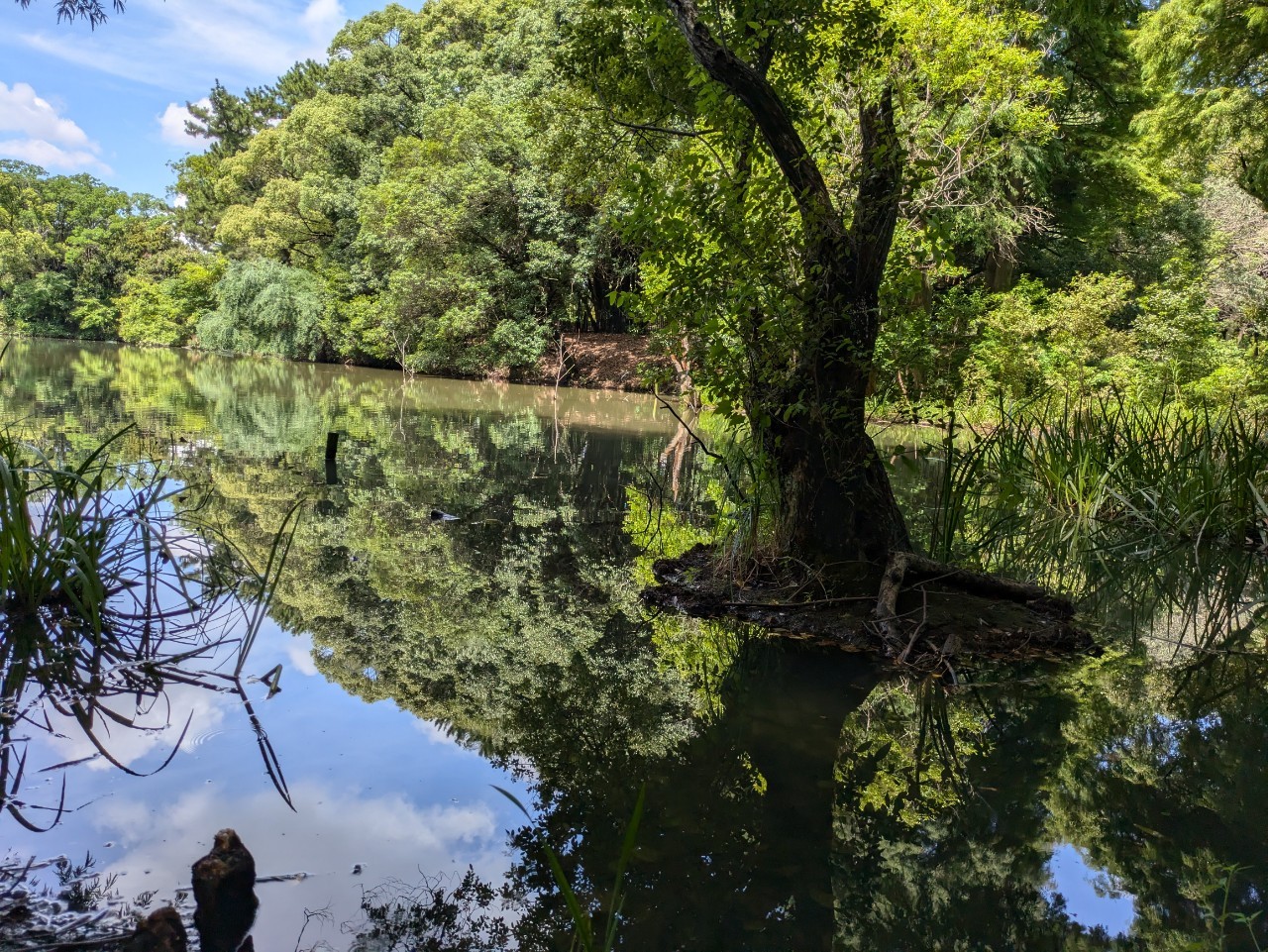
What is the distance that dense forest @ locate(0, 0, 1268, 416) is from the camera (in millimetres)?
5145

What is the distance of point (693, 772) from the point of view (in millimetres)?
2938

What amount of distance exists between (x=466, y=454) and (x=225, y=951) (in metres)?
9.22

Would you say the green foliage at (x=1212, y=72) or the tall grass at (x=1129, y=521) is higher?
the green foliage at (x=1212, y=72)

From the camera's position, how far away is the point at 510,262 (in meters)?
26.5

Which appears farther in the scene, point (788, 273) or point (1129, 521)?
point (1129, 521)

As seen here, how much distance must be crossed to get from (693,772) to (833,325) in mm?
2639

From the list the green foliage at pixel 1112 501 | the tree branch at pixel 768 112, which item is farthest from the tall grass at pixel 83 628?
the green foliage at pixel 1112 501

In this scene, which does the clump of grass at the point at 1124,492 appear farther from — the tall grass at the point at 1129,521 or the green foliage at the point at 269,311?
the green foliage at the point at 269,311

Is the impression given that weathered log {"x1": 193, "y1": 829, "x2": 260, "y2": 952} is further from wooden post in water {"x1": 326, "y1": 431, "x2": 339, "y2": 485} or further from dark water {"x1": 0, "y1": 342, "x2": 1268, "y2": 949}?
wooden post in water {"x1": 326, "y1": 431, "x2": 339, "y2": 485}

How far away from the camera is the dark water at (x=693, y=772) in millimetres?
2215

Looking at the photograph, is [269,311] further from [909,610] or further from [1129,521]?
[909,610]

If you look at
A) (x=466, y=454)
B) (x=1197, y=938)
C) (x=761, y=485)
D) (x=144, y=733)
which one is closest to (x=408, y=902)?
(x=144, y=733)

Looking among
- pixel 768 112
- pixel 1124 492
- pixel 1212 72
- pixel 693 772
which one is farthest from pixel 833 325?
pixel 1212 72

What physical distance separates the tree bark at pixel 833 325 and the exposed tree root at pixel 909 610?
27cm
